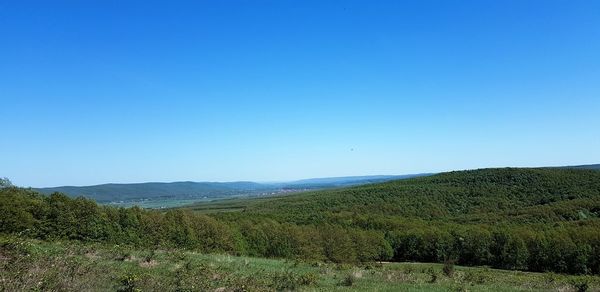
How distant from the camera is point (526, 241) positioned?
81.9 metres

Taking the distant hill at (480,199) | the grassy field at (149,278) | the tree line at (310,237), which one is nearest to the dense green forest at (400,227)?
the tree line at (310,237)

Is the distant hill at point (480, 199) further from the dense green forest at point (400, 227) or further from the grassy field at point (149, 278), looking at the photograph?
the grassy field at point (149, 278)

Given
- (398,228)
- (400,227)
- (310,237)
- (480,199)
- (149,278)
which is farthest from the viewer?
(480,199)

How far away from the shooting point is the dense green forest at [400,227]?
52750 millimetres

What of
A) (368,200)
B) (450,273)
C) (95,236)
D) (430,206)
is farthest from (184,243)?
(368,200)

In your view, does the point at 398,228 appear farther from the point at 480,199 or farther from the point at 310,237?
the point at 480,199

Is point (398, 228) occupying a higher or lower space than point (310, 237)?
lower

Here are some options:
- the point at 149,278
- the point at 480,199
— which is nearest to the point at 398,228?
the point at 480,199

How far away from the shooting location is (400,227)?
350ft

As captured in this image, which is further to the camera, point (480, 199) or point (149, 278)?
point (480, 199)

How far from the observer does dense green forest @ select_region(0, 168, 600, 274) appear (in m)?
52.8

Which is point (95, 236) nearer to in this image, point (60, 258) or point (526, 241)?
point (60, 258)

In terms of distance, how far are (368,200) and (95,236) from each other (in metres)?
128

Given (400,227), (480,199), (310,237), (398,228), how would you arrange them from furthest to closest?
1. (480,199)
2. (400,227)
3. (398,228)
4. (310,237)
